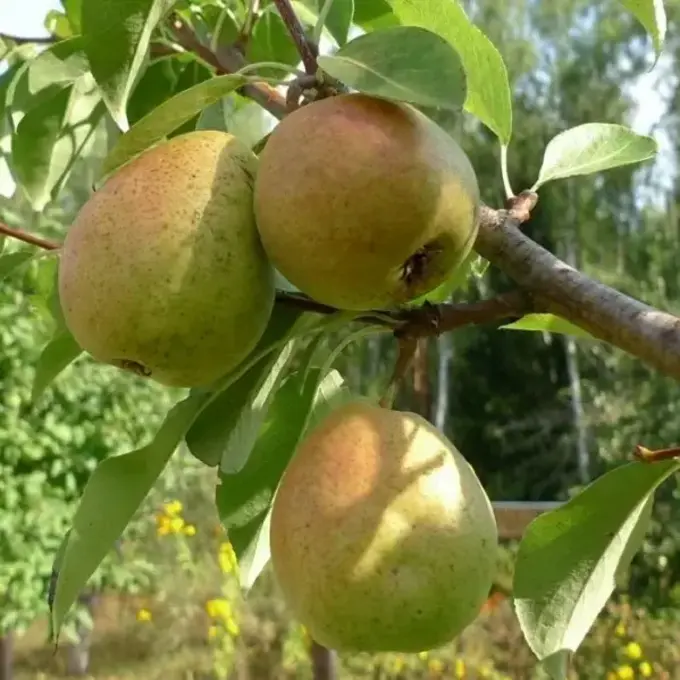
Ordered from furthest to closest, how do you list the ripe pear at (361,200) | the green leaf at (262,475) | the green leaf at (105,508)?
the green leaf at (262,475)
the green leaf at (105,508)
the ripe pear at (361,200)

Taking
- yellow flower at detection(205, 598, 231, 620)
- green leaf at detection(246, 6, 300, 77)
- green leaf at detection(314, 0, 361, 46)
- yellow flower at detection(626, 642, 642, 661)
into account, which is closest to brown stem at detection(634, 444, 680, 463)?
green leaf at detection(314, 0, 361, 46)

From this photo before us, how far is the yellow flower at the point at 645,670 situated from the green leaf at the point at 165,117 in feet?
10.2

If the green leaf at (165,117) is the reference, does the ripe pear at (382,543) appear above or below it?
below

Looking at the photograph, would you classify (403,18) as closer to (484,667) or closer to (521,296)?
(521,296)

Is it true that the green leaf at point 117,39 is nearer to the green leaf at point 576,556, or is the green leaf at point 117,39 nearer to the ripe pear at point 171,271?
the ripe pear at point 171,271

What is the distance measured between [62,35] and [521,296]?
2.18 feet

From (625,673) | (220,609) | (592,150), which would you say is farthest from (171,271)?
(625,673)

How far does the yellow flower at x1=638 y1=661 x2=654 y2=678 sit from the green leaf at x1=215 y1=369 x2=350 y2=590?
9.45ft

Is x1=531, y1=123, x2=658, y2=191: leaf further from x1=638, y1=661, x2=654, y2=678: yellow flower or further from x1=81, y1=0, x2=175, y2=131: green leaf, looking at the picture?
x1=638, y1=661, x2=654, y2=678: yellow flower

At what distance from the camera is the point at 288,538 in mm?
476

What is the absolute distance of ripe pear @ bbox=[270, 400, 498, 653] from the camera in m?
0.45

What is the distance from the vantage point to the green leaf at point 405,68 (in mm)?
423

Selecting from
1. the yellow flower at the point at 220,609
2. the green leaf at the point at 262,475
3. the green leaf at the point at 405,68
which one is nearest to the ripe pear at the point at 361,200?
the green leaf at the point at 405,68

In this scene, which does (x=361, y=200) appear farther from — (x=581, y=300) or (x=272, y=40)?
(x=272, y=40)
